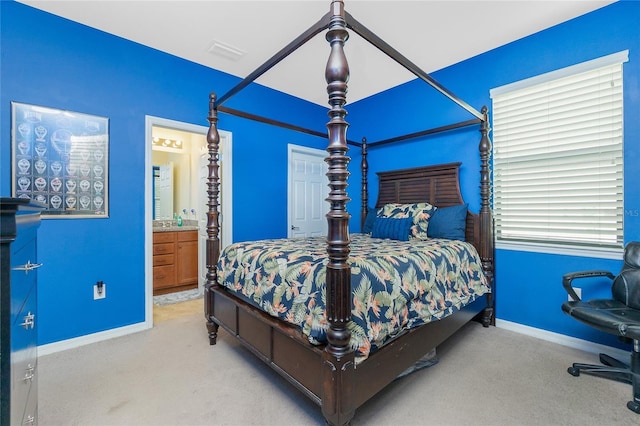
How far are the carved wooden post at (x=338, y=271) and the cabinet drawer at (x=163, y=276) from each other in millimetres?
3400

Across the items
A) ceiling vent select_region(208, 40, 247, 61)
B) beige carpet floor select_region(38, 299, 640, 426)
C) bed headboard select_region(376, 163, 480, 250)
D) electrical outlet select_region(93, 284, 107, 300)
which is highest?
ceiling vent select_region(208, 40, 247, 61)

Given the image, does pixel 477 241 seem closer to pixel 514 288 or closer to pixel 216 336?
pixel 514 288

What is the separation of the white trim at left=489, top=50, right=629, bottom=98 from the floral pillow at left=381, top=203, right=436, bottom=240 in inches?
52.4

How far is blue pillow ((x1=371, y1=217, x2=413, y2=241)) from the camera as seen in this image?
9.50 feet

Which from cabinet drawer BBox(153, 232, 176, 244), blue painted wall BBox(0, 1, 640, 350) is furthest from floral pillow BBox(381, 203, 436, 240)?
cabinet drawer BBox(153, 232, 176, 244)

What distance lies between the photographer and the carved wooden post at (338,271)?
126 cm

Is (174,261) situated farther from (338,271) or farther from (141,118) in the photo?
(338,271)

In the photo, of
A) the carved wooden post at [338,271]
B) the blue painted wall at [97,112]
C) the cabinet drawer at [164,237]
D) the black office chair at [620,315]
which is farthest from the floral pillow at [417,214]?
the cabinet drawer at [164,237]

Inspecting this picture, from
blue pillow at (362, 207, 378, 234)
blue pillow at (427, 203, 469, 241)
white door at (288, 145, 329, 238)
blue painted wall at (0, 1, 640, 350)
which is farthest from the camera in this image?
white door at (288, 145, 329, 238)

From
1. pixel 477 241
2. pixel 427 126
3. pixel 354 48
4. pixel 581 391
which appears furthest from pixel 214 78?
pixel 581 391

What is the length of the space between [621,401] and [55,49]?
15.7 ft

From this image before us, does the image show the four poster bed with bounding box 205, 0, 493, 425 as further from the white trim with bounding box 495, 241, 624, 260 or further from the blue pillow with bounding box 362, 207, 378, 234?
the blue pillow with bounding box 362, 207, 378, 234

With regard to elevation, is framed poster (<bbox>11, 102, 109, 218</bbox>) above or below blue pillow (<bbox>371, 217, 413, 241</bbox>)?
above

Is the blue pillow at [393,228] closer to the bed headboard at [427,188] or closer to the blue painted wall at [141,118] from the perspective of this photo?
the bed headboard at [427,188]
